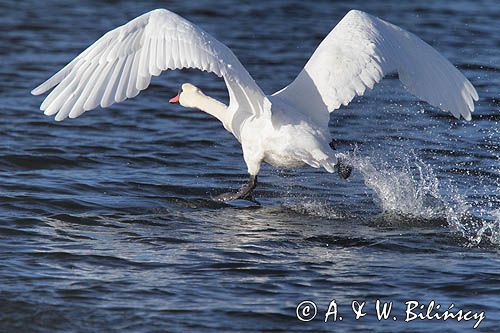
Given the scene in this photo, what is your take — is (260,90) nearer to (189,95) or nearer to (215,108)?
(215,108)

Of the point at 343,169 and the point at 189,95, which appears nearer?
the point at 343,169

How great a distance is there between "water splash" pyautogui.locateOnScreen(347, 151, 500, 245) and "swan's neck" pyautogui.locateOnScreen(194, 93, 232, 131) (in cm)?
121

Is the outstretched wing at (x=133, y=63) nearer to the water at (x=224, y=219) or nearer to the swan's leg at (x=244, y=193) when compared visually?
the water at (x=224, y=219)

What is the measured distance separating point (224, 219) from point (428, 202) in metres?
1.91

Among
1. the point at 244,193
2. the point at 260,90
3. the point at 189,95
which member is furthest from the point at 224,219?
the point at 189,95

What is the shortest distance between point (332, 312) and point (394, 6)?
54.5 ft

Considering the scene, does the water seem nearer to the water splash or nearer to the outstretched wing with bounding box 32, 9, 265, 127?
the water splash

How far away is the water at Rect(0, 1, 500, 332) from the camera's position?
298 inches

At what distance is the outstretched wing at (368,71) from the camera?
9516 mm

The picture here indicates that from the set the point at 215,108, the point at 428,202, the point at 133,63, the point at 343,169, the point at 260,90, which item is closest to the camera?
the point at 133,63

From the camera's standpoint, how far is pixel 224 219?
9938 millimetres

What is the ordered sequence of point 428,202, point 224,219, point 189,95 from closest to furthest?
point 224,219
point 428,202
point 189,95

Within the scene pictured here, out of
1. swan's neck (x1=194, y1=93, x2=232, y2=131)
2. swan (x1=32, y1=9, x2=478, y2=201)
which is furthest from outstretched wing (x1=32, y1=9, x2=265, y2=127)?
swan's neck (x1=194, y1=93, x2=232, y2=131)

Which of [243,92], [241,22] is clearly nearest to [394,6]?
[241,22]
